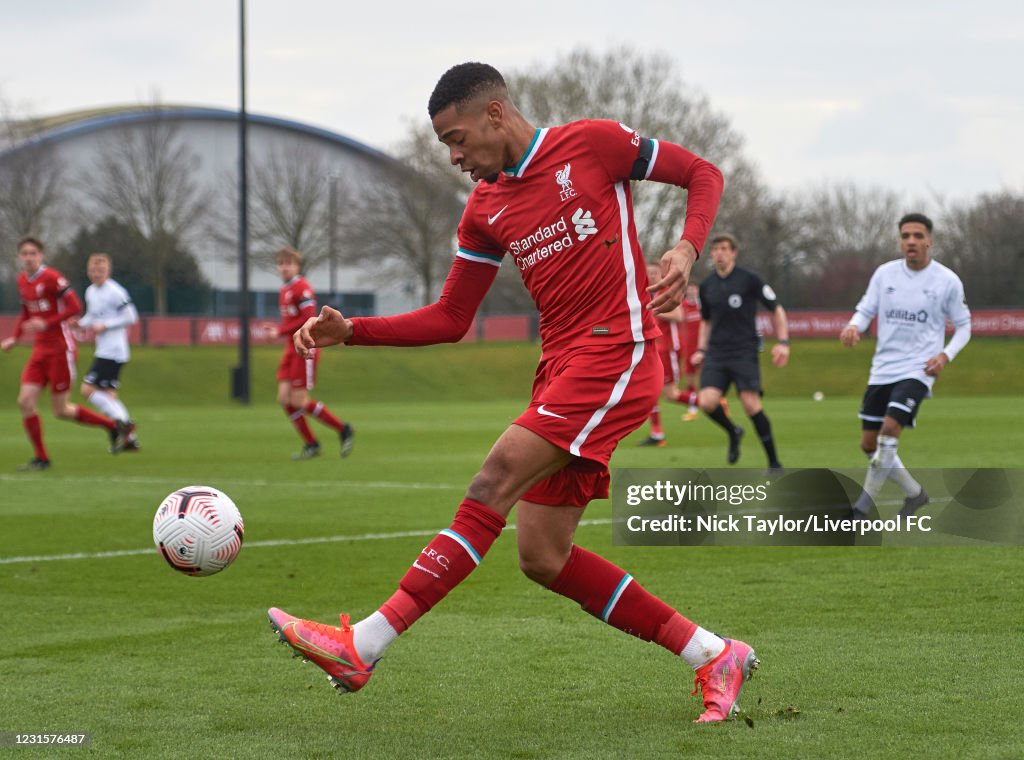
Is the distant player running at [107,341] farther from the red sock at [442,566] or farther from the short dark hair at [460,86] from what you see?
the red sock at [442,566]

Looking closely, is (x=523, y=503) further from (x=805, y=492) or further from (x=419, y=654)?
(x=805, y=492)

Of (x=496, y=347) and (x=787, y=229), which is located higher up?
(x=787, y=229)

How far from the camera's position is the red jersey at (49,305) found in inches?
614

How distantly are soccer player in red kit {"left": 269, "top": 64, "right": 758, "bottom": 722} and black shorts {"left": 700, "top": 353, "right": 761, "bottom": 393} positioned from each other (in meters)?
8.99

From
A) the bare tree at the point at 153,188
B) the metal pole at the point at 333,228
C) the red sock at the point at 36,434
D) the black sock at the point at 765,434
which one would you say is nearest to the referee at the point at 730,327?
the black sock at the point at 765,434

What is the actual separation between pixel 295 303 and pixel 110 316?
3005 millimetres

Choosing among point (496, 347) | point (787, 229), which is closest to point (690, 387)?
point (496, 347)

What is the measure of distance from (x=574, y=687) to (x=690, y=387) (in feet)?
60.4

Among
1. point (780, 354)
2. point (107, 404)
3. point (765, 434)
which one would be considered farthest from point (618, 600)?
point (107, 404)

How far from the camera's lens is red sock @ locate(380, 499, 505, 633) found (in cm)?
434

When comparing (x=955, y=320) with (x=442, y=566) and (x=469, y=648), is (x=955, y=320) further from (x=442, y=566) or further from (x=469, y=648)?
(x=442, y=566)

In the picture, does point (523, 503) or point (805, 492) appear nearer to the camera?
point (523, 503)

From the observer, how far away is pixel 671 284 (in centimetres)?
433

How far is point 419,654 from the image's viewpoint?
5.59 meters
